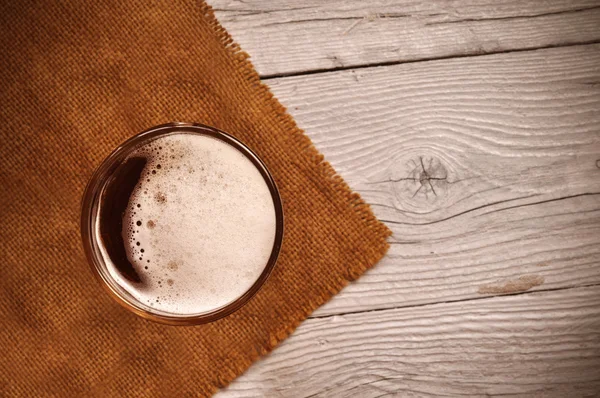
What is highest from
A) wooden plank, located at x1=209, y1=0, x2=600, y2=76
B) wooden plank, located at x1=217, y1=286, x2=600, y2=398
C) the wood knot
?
wooden plank, located at x1=209, y1=0, x2=600, y2=76

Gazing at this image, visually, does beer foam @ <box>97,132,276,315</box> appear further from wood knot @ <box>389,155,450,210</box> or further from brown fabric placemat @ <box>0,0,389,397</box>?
wood knot @ <box>389,155,450,210</box>

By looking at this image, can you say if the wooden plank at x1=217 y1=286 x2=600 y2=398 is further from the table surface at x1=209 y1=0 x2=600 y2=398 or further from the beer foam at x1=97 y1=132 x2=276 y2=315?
the beer foam at x1=97 y1=132 x2=276 y2=315

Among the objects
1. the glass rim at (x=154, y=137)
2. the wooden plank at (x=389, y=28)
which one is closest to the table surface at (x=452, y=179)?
the wooden plank at (x=389, y=28)

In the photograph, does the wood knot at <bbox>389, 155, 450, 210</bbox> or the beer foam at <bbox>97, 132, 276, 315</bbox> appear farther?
the wood knot at <bbox>389, 155, 450, 210</bbox>

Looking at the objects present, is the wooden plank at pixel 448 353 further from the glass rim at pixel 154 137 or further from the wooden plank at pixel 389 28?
the wooden plank at pixel 389 28

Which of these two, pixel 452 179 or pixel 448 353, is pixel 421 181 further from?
pixel 448 353

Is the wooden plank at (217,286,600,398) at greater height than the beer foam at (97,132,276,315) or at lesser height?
lesser

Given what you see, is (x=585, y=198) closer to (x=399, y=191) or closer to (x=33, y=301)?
(x=399, y=191)

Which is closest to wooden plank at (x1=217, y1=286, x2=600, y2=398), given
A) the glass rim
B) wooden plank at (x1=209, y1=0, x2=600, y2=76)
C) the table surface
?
the table surface

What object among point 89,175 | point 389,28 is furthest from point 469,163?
point 89,175
